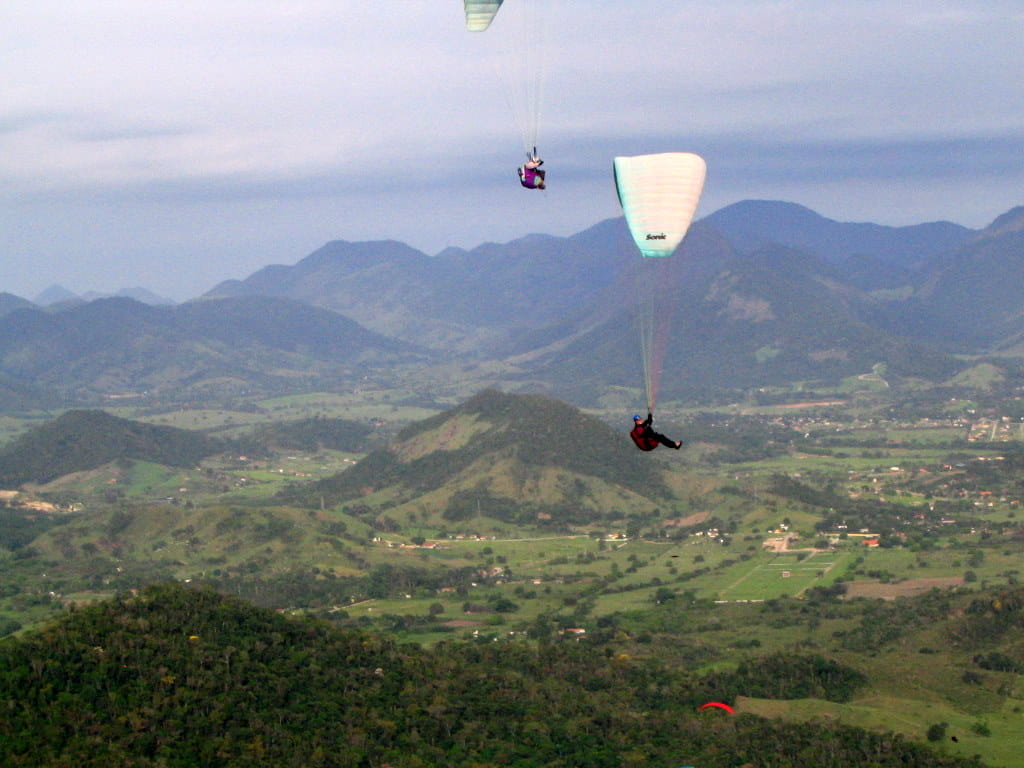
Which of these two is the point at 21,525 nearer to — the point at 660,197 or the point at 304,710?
the point at 304,710

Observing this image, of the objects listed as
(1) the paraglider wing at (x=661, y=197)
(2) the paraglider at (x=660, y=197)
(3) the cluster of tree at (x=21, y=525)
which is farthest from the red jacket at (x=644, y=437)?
(3) the cluster of tree at (x=21, y=525)

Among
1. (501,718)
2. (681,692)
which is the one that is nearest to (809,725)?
(681,692)

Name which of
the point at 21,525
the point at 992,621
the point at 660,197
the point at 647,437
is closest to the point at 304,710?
the point at 647,437

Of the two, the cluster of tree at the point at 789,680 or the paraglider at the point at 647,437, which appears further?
the cluster of tree at the point at 789,680

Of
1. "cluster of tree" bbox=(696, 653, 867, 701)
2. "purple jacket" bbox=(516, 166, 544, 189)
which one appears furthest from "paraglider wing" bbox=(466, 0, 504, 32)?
"cluster of tree" bbox=(696, 653, 867, 701)

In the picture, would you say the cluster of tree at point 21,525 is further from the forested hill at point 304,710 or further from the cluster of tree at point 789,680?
the cluster of tree at point 789,680

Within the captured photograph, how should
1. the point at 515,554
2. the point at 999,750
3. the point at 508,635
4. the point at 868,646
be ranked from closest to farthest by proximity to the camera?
the point at 999,750 < the point at 868,646 < the point at 508,635 < the point at 515,554

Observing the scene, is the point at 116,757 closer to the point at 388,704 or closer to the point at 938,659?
the point at 388,704
